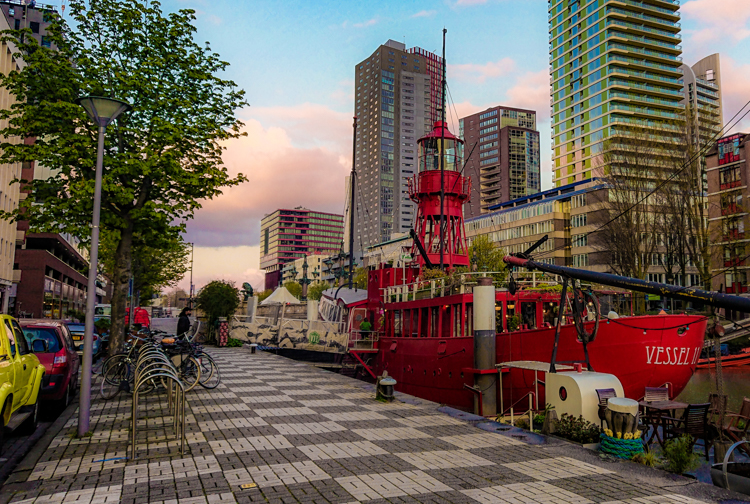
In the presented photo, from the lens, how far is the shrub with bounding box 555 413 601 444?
958 centimetres

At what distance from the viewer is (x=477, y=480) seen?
7.25m

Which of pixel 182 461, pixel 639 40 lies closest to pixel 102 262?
pixel 182 461

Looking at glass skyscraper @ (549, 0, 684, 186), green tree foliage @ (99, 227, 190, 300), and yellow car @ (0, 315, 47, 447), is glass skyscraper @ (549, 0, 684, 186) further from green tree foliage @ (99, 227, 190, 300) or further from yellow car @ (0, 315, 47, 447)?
yellow car @ (0, 315, 47, 447)

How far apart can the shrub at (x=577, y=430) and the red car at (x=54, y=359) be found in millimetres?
9995

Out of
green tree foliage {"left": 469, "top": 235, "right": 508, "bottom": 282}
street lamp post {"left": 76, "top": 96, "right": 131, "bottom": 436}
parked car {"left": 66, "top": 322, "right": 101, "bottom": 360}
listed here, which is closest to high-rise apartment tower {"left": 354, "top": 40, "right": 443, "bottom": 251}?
green tree foliage {"left": 469, "top": 235, "right": 508, "bottom": 282}

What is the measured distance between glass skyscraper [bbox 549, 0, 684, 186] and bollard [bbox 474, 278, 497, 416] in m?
75.6

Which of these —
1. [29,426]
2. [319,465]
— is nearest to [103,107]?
[29,426]

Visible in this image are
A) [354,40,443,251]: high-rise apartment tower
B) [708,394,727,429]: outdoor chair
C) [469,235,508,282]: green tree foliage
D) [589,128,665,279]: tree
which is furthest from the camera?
[354,40,443,251]: high-rise apartment tower

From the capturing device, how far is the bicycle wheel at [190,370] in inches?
568

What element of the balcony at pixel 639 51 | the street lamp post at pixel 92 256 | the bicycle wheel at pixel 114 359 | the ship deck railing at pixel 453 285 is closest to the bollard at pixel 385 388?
the ship deck railing at pixel 453 285

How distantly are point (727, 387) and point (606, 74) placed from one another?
72410 mm

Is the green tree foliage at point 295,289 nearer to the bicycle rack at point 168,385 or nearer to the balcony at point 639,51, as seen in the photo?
the balcony at point 639,51

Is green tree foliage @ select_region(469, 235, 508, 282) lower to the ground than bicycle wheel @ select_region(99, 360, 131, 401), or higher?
higher

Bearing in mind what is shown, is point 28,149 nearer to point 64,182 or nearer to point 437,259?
point 64,182
